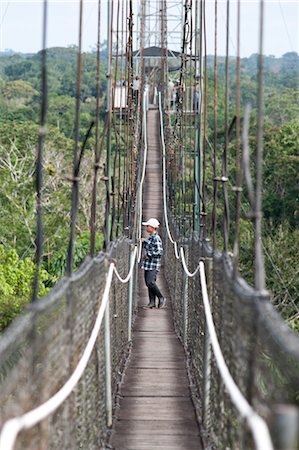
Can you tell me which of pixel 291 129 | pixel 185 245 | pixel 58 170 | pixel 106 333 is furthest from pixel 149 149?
pixel 106 333

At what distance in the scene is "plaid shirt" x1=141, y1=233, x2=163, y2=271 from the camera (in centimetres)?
872

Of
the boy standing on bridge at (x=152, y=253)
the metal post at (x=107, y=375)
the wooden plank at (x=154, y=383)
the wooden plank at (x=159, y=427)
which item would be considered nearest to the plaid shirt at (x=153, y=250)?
the boy standing on bridge at (x=152, y=253)

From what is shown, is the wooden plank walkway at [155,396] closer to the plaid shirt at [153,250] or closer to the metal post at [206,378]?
the metal post at [206,378]

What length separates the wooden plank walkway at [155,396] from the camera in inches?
171

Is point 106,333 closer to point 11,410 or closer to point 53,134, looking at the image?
point 11,410

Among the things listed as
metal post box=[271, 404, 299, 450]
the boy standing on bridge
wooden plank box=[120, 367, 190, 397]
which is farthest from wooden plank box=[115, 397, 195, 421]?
the boy standing on bridge

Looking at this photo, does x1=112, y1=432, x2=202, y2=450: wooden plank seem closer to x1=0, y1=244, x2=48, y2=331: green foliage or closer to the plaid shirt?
the plaid shirt

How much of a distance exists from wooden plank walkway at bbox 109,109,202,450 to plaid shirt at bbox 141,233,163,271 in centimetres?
46

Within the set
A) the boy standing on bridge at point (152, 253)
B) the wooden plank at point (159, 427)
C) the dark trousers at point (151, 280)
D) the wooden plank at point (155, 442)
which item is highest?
the boy standing on bridge at point (152, 253)

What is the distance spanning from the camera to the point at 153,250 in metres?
8.79

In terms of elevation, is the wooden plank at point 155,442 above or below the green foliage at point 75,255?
above

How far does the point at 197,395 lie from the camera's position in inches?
203

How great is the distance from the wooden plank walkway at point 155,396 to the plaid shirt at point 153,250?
46cm

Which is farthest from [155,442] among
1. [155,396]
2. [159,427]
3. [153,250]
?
[153,250]
